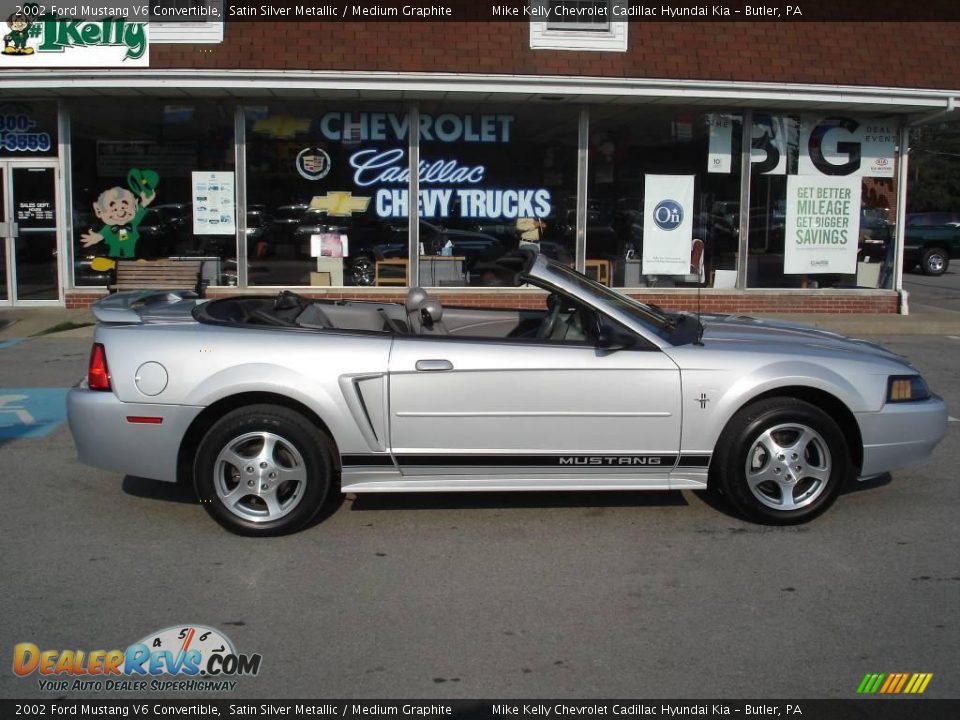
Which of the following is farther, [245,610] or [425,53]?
[425,53]

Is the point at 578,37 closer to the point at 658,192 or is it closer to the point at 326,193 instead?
the point at 658,192

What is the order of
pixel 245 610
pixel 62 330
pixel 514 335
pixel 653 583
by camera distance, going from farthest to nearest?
pixel 62 330 < pixel 514 335 < pixel 653 583 < pixel 245 610

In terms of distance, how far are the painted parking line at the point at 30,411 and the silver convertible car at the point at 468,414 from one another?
2.72 metres

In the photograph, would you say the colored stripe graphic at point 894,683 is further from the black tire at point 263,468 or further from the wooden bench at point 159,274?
the wooden bench at point 159,274

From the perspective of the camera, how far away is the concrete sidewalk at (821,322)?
13258 mm

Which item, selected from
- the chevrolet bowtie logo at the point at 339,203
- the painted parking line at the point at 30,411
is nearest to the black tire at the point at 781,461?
the painted parking line at the point at 30,411

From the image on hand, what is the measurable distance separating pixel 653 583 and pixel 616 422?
922mm

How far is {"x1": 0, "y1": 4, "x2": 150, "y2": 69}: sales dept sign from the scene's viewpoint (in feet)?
43.9

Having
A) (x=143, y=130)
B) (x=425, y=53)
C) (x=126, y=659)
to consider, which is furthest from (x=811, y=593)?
(x=143, y=130)

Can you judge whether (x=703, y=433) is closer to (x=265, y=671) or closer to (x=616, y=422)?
(x=616, y=422)

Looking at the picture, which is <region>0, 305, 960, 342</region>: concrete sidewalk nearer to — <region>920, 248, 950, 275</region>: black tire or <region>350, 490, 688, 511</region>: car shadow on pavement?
<region>350, 490, 688, 511</region>: car shadow on pavement

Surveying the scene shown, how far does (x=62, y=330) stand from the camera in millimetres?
13211

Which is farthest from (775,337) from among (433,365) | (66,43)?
(66,43)

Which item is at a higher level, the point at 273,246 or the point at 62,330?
the point at 273,246
